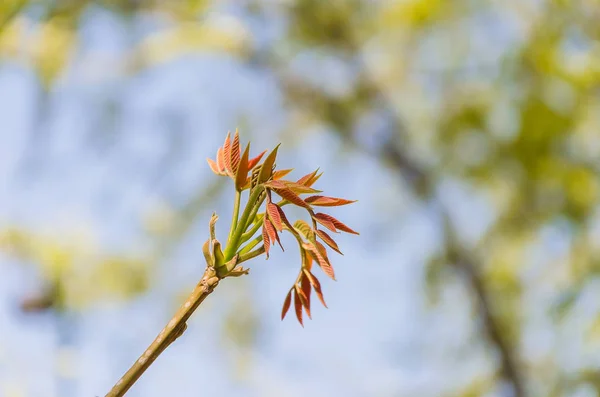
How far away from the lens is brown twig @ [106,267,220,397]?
0.31 m

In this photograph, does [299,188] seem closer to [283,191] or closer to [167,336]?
[283,191]

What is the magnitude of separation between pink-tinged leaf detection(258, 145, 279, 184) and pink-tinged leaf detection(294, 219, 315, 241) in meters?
0.05

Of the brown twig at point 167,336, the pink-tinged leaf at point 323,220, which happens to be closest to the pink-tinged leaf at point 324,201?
the pink-tinged leaf at point 323,220

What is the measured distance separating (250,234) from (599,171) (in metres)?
3.27

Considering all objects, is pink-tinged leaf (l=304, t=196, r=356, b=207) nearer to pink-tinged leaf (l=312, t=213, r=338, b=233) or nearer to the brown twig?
pink-tinged leaf (l=312, t=213, r=338, b=233)

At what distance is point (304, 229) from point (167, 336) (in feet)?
0.45

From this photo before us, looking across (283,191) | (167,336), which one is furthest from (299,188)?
(167,336)

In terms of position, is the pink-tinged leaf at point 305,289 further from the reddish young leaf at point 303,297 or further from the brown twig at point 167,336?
the brown twig at point 167,336

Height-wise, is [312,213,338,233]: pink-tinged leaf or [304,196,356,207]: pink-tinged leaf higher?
[304,196,356,207]: pink-tinged leaf

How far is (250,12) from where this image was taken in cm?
403

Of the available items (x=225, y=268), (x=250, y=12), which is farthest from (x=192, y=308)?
(x=250, y=12)

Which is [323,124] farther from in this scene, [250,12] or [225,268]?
[225,268]

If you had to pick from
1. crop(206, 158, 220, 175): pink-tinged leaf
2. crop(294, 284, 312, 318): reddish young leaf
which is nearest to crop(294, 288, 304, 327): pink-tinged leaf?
crop(294, 284, 312, 318): reddish young leaf

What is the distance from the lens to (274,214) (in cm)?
41
